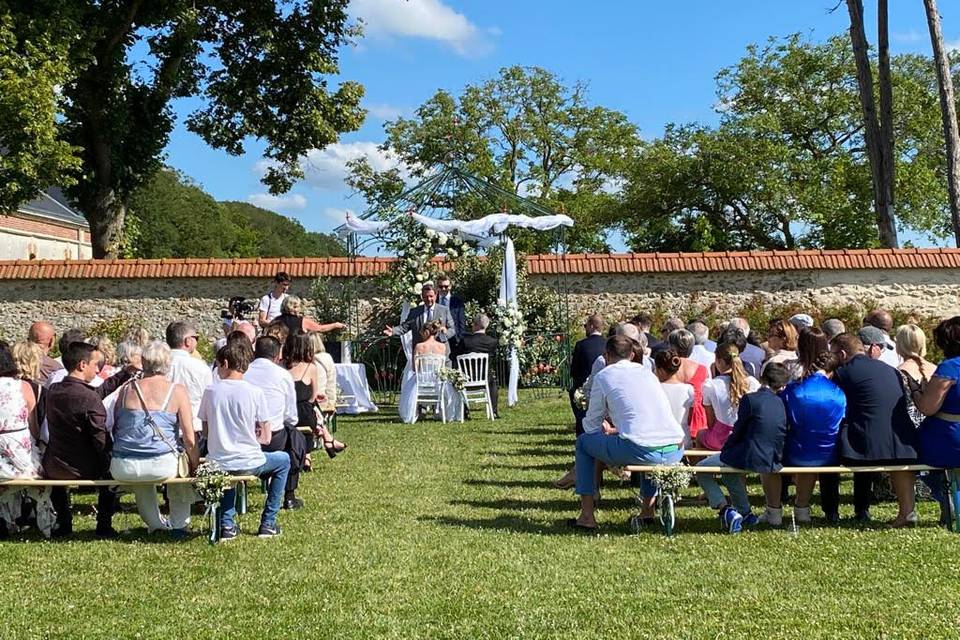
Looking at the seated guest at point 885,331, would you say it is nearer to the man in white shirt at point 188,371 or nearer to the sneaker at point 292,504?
the sneaker at point 292,504

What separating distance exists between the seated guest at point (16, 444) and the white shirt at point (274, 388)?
4.67 ft

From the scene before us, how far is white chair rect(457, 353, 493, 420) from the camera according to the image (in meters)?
13.0

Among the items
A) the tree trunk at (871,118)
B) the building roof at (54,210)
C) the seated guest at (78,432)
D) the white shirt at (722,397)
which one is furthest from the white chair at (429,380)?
the building roof at (54,210)

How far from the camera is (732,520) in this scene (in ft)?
20.9

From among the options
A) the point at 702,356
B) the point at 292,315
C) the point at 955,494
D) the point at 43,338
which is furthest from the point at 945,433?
the point at 292,315

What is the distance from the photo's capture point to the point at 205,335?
19.0 meters

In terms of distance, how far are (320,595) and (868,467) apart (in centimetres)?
352

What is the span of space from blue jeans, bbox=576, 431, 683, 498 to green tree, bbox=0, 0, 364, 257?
56.0ft

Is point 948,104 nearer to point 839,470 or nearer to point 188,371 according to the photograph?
point 839,470

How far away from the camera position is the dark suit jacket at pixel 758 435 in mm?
6336

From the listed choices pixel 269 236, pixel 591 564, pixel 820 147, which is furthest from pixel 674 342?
pixel 269 236

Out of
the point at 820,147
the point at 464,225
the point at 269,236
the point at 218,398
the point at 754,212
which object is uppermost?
the point at 269,236

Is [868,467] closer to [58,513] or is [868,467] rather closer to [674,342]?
[674,342]

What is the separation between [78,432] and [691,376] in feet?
14.8
